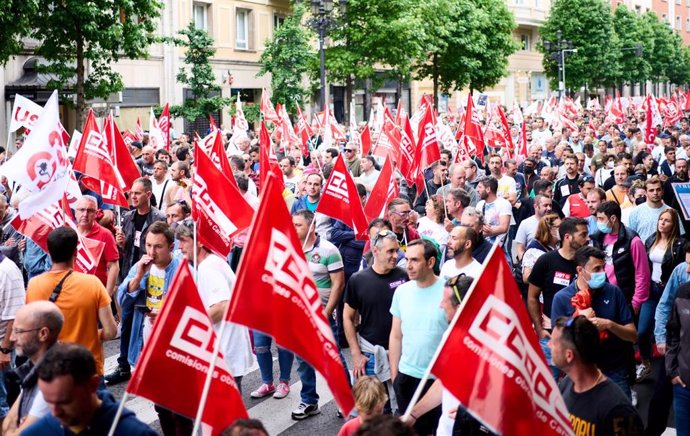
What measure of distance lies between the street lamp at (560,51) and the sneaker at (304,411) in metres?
41.8

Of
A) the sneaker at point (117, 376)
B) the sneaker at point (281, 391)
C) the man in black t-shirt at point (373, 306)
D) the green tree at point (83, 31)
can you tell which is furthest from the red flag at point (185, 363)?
the green tree at point (83, 31)

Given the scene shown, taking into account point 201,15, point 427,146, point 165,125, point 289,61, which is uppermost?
point 201,15

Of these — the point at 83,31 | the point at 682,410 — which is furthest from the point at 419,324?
the point at 83,31

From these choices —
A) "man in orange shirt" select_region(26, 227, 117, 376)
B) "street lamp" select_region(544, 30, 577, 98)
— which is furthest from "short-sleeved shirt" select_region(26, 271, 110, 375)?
"street lamp" select_region(544, 30, 577, 98)

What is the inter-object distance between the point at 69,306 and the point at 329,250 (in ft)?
8.52

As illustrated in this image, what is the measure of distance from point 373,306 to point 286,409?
70.7 inches

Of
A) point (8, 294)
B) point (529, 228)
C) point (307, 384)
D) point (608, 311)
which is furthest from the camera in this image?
point (529, 228)

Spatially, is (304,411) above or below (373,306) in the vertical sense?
below

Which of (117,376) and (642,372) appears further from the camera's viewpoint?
(642,372)

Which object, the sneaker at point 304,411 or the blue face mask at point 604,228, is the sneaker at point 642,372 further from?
the sneaker at point 304,411

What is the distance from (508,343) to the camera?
15.1ft

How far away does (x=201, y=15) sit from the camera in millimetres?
39594

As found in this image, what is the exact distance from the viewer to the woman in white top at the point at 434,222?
10266mm

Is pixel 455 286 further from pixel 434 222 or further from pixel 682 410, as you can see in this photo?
pixel 434 222
